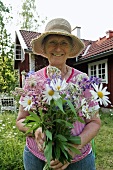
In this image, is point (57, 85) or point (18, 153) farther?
point (18, 153)

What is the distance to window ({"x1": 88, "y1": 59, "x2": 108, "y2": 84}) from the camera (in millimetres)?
9075

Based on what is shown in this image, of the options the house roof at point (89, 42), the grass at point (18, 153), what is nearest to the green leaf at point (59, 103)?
the grass at point (18, 153)

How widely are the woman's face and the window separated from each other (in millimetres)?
7849

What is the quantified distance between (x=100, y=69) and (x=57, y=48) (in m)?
8.55

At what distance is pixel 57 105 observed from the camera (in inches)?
31.2

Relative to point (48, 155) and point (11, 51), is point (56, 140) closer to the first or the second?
point (48, 155)

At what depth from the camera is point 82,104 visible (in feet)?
2.74

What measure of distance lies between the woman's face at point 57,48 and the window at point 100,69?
25.8 feet

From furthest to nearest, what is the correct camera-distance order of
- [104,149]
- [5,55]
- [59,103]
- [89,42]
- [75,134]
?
1. [5,55]
2. [89,42]
3. [104,149]
4. [75,134]
5. [59,103]

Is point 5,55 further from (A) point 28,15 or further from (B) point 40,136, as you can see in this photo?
(B) point 40,136

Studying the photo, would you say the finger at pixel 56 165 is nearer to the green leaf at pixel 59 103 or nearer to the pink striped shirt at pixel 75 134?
the pink striped shirt at pixel 75 134

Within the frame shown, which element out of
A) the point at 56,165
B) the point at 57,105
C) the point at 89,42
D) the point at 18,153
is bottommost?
the point at 18,153

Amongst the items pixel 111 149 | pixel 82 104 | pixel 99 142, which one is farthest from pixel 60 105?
pixel 99 142

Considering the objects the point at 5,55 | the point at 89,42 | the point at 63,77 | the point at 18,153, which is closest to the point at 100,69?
the point at 89,42
